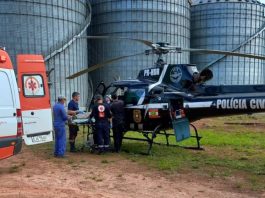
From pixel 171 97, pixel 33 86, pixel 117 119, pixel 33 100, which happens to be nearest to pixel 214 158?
pixel 171 97

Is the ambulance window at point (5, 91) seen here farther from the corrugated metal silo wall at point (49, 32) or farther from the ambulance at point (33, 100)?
the corrugated metal silo wall at point (49, 32)

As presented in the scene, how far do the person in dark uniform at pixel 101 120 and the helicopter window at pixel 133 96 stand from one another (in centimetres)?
98

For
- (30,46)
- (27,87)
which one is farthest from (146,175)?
(30,46)

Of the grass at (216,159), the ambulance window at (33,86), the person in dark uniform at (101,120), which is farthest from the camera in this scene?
the person in dark uniform at (101,120)

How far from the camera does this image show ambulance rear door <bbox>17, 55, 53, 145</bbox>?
369 inches

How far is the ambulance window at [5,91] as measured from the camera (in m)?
7.30

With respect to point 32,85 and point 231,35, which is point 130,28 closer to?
point 231,35

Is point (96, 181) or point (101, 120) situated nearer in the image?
point (96, 181)

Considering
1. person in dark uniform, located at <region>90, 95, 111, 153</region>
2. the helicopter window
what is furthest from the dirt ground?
the helicopter window

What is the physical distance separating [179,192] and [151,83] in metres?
A: 5.06

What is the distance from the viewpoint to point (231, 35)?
1555 inches

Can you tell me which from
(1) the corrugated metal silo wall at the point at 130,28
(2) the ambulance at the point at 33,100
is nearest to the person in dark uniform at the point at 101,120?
(2) the ambulance at the point at 33,100

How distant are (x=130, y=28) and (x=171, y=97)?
2251cm

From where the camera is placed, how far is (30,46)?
25.8 m
